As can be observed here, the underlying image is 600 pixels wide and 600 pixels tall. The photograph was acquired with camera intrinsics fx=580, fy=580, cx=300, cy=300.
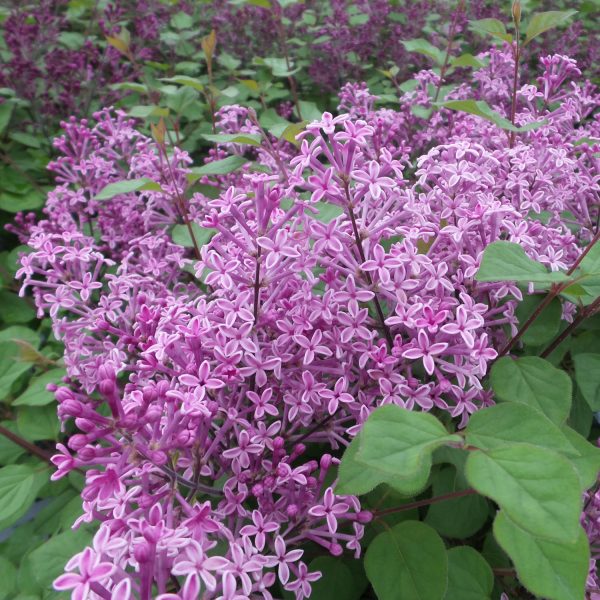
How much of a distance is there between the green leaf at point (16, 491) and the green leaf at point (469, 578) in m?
0.82

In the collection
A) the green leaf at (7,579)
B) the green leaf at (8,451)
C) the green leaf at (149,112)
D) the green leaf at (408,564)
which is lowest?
the green leaf at (8,451)

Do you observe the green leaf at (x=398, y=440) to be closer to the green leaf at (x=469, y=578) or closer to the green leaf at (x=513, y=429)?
the green leaf at (x=513, y=429)

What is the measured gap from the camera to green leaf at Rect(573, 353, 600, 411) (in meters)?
0.99

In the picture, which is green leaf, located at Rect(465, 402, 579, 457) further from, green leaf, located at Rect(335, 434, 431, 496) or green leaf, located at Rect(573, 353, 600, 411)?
green leaf, located at Rect(573, 353, 600, 411)

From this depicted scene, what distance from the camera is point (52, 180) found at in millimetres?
2295

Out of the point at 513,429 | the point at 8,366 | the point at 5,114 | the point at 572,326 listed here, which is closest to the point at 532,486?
the point at 513,429

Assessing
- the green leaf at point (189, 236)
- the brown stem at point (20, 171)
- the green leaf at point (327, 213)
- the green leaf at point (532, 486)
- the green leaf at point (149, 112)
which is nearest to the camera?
the green leaf at point (532, 486)

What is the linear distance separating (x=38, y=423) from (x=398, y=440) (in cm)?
110

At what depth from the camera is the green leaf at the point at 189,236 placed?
4.53 feet

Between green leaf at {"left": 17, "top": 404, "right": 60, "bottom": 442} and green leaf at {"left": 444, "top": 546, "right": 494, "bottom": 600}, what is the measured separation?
97 centimetres

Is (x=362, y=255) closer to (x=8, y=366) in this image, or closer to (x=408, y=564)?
(x=408, y=564)

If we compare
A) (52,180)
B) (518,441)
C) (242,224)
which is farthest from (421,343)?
(52,180)

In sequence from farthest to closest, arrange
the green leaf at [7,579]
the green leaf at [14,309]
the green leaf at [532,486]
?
the green leaf at [14,309] → the green leaf at [7,579] → the green leaf at [532,486]

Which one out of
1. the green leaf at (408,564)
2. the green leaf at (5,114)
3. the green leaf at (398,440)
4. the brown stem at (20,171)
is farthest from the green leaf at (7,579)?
the green leaf at (5,114)
